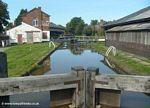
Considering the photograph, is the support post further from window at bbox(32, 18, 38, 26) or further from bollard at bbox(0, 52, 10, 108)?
window at bbox(32, 18, 38, 26)

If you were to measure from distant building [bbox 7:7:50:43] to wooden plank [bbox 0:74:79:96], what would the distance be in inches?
2111

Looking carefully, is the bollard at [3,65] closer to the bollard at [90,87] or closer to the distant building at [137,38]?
the bollard at [90,87]

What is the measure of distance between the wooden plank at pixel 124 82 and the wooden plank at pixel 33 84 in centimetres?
86

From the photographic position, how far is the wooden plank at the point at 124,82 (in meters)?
8.80

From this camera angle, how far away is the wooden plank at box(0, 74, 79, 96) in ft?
27.8

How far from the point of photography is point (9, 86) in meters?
8.48

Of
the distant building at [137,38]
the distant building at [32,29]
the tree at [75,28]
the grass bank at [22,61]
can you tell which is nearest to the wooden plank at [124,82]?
the grass bank at [22,61]

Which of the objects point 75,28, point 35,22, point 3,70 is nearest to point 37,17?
point 35,22

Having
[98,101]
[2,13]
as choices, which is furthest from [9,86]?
[2,13]

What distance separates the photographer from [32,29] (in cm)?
6384

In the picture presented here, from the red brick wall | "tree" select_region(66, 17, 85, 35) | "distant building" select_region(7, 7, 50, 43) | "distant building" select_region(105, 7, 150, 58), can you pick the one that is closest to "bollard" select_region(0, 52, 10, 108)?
"distant building" select_region(105, 7, 150, 58)

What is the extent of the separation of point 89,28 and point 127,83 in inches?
3602

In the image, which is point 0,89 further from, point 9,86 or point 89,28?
point 89,28

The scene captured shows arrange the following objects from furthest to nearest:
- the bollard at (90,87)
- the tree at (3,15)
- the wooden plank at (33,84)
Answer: the tree at (3,15) < the bollard at (90,87) < the wooden plank at (33,84)
